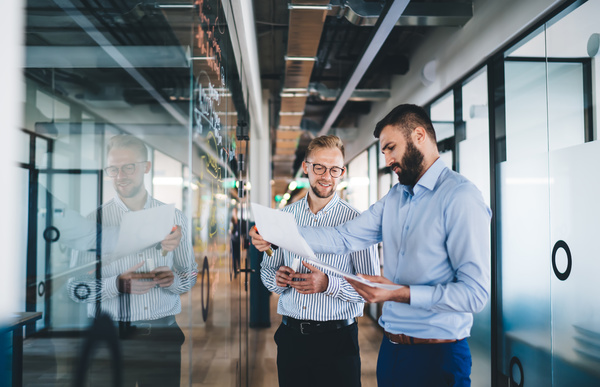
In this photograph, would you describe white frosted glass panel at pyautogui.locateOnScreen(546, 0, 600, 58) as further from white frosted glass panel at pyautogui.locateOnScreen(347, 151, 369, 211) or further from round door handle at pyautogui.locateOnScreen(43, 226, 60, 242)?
white frosted glass panel at pyautogui.locateOnScreen(347, 151, 369, 211)

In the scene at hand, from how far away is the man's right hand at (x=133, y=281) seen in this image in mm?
978

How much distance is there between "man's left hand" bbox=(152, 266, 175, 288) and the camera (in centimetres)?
108

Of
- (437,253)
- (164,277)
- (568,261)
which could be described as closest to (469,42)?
(568,261)

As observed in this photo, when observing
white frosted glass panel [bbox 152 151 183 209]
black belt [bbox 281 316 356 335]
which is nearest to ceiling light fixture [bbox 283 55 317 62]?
black belt [bbox 281 316 356 335]

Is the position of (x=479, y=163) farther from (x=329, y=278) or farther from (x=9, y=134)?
(x=9, y=134)

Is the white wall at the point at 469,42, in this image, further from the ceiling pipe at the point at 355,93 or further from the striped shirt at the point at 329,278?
the striped shirt at the point at 329,278

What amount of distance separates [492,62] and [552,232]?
1516mm

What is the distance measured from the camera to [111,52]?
4422mm

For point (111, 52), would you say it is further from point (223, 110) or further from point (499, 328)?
point (499, 328)

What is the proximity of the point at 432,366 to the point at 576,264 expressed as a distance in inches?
57.0

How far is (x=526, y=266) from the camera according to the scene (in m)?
2.86

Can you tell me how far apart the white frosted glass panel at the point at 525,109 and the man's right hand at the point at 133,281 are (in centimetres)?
265

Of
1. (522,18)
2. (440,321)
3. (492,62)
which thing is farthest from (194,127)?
(492,62)

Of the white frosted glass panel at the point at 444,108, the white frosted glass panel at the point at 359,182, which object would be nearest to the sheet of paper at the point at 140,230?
the white frosted glass panel at the point at 444,108
